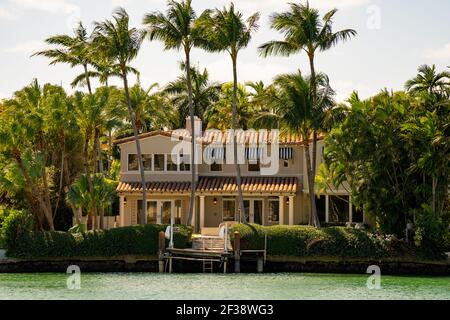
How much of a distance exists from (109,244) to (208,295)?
11840 mm

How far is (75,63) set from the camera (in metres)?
57.5

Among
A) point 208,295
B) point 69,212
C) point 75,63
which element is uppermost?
point 75,63

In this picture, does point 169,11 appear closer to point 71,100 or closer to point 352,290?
point 71,100

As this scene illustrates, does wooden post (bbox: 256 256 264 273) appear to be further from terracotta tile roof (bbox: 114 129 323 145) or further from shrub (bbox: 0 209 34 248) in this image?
terracotta tile roof (bbox: 114 129 323 145)

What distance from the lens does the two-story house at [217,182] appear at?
56219 millimetres

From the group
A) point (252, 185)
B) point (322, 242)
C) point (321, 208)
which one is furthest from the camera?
point (321, 208)

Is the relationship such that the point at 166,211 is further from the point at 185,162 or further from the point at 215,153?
the point at 215,153

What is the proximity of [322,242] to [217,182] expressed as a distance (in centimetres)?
1227

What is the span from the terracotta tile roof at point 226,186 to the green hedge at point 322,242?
848 cm

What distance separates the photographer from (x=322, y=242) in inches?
1823

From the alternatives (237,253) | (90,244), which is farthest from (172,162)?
(237,253)

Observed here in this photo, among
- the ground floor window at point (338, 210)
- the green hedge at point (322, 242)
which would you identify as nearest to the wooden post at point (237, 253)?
the green hedge at point (322, 242)
